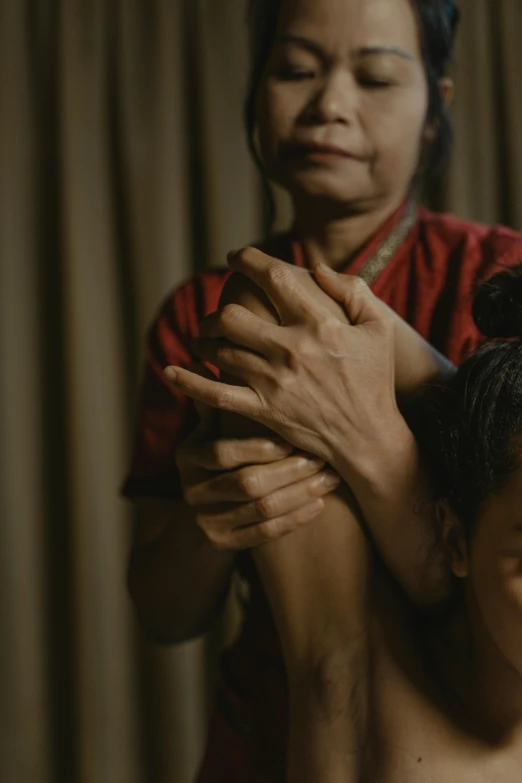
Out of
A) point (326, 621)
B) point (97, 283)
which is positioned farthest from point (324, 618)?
point (97, 283)

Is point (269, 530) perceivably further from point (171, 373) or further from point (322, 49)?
point (322, 49)

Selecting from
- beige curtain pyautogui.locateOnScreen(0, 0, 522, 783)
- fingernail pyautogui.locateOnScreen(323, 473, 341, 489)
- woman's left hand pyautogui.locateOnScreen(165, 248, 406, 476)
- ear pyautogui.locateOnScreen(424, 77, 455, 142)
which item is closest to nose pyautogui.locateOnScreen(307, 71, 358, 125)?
ear pyautogui.locateOnScreen(424, 77, 455, 142)

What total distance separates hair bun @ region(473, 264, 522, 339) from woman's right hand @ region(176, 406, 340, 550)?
16cm

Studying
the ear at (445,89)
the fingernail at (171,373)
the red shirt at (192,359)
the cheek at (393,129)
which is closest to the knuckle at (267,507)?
the fingernail at (171,373)

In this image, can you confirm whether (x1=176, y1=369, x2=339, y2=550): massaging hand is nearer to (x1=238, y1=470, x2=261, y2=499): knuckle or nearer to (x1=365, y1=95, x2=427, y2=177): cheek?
(x1=238, y1=470, x2=261, y2=499): knuckle

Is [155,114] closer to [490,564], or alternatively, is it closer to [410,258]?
[410,258]

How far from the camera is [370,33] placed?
29.9 inches

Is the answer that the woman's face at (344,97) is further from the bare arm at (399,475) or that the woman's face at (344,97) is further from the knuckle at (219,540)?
the knuckle at (219,540)

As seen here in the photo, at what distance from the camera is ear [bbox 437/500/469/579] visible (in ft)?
2.00

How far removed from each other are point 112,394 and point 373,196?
88 centimetres

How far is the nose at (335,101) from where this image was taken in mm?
757

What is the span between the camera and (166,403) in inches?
34.9

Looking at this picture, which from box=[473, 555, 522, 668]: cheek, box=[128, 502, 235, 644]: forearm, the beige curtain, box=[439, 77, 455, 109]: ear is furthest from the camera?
the beige curtain

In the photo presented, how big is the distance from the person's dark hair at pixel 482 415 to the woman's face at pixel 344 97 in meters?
0.21
